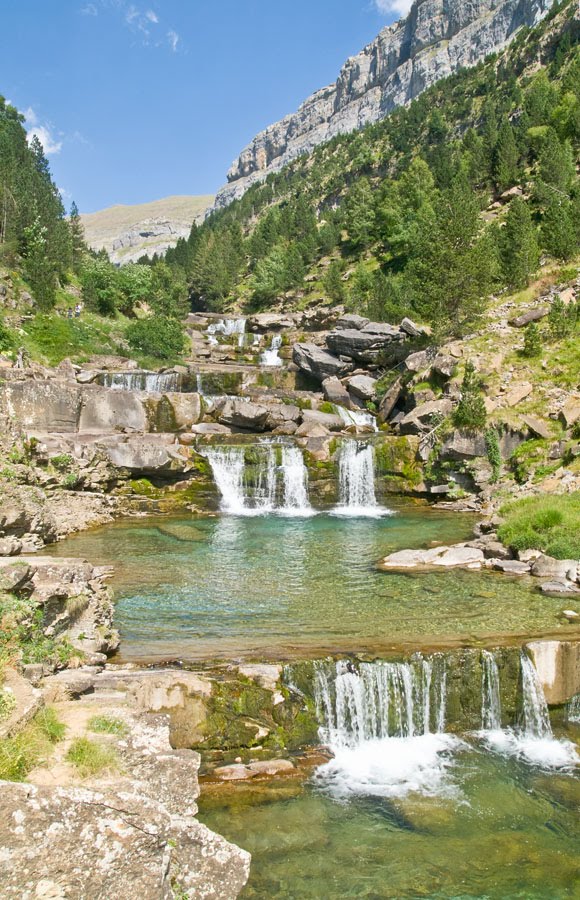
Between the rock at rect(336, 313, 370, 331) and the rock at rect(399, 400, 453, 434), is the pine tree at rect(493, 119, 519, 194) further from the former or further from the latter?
the rock at rect(399, 400, 453, 434)

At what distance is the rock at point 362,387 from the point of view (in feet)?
113

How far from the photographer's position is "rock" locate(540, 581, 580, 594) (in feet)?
42.4

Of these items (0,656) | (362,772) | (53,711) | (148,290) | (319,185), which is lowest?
(362,772)

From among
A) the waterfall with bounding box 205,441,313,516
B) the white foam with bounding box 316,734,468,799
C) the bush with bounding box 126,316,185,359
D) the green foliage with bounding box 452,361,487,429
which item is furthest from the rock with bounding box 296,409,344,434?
the white foam with bounding box 316,734,468,799

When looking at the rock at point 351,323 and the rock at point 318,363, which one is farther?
the rock at point 351,323

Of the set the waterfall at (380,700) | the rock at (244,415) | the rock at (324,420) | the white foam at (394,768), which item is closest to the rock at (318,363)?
the rock at (324,420)

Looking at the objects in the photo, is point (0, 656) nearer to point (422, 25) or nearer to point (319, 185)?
point (319, 185)

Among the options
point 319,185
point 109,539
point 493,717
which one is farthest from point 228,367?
point 319,185

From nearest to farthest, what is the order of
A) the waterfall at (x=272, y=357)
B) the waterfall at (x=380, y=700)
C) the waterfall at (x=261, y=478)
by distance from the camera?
1. the waterfall at (x=380, y=700)
2. the waterfall at (x=261, y=478)
3. the waterfall at (x=272, y=357)

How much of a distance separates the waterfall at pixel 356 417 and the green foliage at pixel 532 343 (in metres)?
8.78

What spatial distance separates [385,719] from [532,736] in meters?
2.43

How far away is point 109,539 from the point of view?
764 inches

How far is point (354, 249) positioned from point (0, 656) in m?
73.9

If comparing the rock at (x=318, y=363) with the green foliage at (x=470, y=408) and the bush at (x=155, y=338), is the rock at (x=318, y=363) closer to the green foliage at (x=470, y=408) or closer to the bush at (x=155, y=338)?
the bush at (x=155, y=338)
